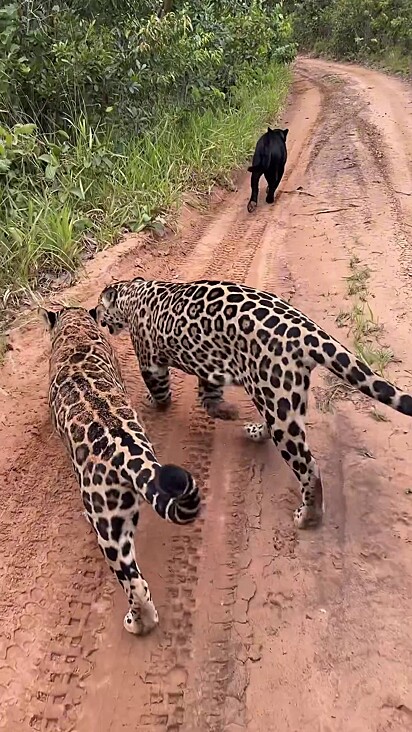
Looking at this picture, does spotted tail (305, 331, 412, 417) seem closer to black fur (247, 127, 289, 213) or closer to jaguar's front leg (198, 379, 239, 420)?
jaguar's front leg (198, 379, 239, 420)

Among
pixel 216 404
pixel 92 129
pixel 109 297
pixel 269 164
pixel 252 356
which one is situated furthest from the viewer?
pixel 269 164

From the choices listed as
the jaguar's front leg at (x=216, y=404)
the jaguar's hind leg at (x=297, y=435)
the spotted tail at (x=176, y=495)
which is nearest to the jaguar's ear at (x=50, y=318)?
the jaguar's front leg at (x=216, y=404)

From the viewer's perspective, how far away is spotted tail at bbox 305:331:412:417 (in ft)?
10.9

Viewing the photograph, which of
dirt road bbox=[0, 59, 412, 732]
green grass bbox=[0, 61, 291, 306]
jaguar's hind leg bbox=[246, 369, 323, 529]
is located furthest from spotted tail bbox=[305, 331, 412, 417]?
green grass bbox=[0, 61, 291, 306]

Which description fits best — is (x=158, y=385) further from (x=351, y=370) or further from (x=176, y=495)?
(x=176, y=495)

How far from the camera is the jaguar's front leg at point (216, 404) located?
4.52 m

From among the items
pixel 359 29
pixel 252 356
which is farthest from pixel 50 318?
pixel 359 29

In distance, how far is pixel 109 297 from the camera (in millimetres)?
5117

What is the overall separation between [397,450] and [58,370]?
220cm

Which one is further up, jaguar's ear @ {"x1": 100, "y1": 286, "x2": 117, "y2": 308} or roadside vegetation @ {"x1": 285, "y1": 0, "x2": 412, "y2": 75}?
roadside vegetation @ {"x1": 285, "y1": 0, "x2": 412, "y2": 75}

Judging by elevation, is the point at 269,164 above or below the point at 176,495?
below

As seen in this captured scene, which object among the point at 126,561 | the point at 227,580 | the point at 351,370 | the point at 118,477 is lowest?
the point at 227,580

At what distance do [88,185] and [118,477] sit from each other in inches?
192

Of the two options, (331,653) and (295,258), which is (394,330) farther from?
(331,653)
